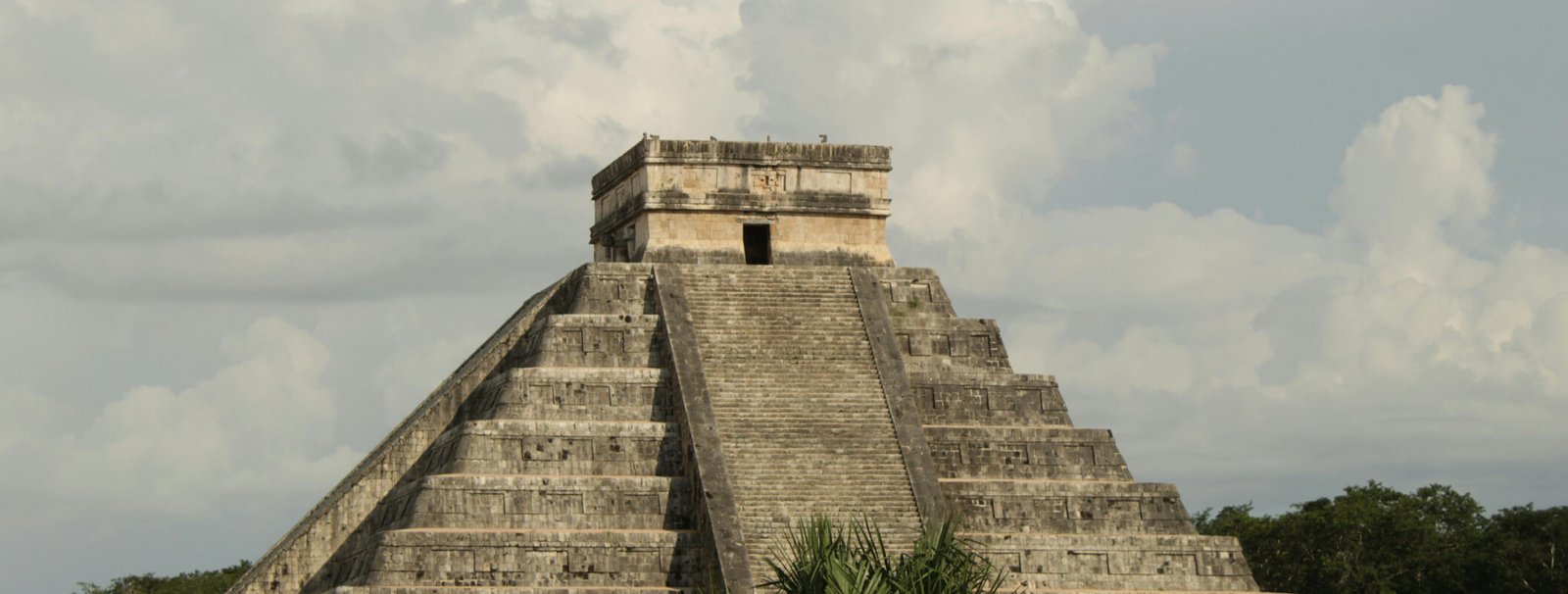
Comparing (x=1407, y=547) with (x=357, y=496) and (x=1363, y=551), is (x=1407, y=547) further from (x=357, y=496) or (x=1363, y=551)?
(x=357, y=496)

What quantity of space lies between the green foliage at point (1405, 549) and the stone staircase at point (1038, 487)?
17685mm

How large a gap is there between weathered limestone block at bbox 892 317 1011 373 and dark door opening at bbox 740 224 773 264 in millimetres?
2449

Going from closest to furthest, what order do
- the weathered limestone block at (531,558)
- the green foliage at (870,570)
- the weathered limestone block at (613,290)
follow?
1. the green foliage at (870,570)
2. the weathered limestone block at (531,558)
3. the weathered limestone block at (613,290)

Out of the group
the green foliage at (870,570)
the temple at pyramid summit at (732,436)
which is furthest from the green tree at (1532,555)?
the green foliage at (870,570)

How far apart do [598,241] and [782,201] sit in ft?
12.2

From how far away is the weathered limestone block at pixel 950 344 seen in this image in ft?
111

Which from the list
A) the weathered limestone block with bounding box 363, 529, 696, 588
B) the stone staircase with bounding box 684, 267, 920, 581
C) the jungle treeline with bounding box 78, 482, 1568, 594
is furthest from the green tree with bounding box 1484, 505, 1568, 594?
the weathered limestone block with bounding box 363, 529, 696, 588

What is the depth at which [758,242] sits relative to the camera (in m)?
36.1

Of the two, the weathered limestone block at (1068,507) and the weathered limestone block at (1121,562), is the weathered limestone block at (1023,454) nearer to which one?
the weathered limestone block at (1068,507)

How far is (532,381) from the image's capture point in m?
31.7

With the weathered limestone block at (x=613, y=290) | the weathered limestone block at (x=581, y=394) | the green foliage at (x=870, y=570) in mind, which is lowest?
the green foliage at (x=870, y=570)

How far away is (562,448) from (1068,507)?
6580mm

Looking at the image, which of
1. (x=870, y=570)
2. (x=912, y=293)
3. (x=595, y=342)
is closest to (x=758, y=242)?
(x=912, y=293)

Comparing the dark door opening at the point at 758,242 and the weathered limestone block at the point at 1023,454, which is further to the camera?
the dark door opening at the point at 758,242
